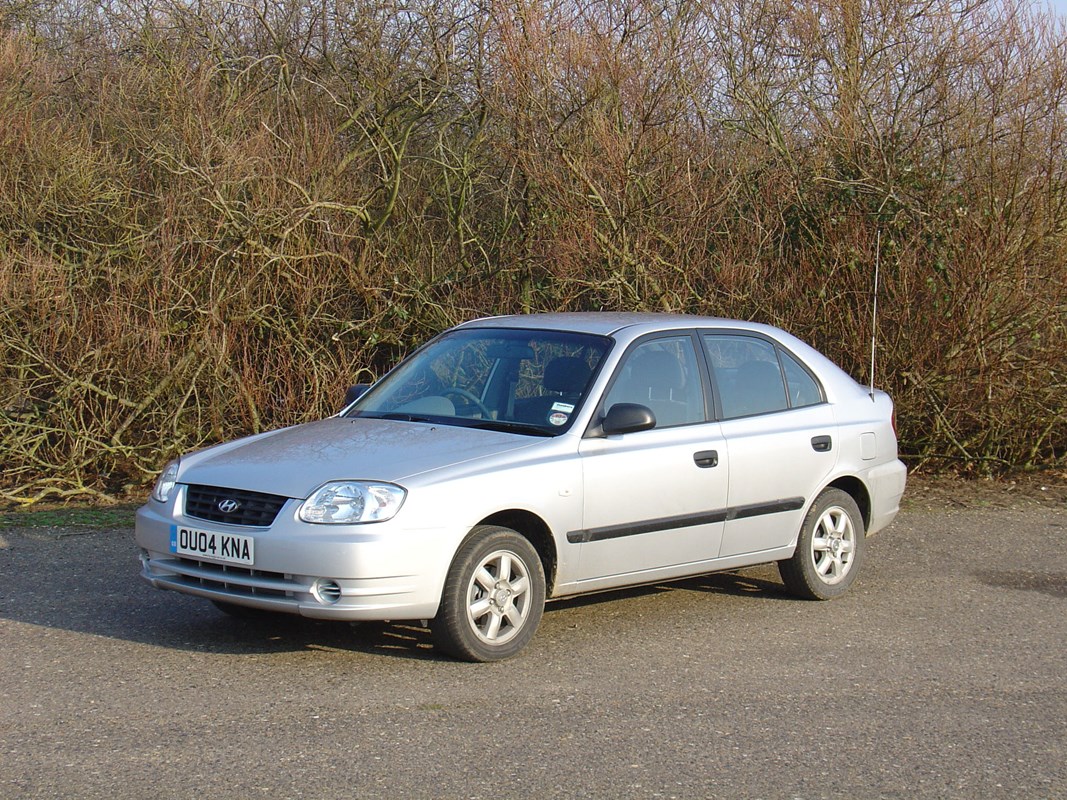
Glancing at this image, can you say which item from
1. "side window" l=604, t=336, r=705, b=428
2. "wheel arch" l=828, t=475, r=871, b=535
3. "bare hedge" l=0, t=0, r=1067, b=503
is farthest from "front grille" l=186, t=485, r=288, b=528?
"bare hedge" l=0, t=0, r=1067, b=503

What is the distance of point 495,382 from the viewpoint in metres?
7.09

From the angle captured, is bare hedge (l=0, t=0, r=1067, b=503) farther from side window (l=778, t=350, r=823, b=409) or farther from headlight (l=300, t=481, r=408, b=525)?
headlight (l=300, t=481, r=408, b=525)

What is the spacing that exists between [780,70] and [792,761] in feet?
31.3

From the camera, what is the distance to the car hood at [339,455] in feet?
19.7

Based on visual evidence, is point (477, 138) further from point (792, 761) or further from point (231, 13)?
point (792, 761)

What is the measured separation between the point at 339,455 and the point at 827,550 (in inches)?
120

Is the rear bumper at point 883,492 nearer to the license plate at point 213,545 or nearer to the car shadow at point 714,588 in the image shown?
the car shadow at point 714,588

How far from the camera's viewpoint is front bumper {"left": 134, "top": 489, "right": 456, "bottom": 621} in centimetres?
573

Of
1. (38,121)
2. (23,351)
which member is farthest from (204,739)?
(38,121)

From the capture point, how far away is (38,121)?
1180 centimetres

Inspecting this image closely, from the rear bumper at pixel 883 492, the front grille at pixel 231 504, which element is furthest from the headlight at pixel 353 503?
the rear bumper at pixel 883 492

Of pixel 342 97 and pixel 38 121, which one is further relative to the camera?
pixel 342 97

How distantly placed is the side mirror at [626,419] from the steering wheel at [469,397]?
2.09 ft

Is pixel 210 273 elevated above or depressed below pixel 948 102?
below
